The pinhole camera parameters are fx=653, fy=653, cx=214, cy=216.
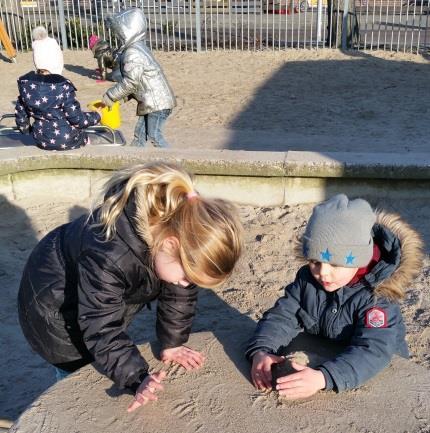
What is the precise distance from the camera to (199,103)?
9.44m

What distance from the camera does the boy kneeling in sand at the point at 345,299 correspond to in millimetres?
1957

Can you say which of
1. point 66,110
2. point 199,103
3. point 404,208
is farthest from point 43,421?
Result: point 199,103

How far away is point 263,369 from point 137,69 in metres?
4.28

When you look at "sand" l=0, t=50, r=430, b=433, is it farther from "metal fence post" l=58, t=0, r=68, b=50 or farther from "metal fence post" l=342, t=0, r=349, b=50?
"metal fence post" l=58, t=0, r=68, b=50

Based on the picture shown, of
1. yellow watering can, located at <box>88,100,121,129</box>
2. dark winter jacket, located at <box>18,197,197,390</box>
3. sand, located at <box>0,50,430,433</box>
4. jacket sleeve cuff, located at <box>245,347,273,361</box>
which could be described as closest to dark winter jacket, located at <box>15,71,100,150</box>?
sand, located at <box>0,50,430,433</box>

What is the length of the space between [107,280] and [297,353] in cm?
65

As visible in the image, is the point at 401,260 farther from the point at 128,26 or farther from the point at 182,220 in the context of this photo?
the point at 128,26

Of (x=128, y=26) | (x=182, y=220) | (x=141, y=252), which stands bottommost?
(x=141, y=252)

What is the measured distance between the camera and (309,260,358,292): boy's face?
6.69 feet

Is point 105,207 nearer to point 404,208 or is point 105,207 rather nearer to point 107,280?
point 107,280

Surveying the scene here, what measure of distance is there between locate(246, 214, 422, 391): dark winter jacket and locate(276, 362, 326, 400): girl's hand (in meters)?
0.04

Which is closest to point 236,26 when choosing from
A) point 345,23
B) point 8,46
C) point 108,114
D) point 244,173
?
point 345,23

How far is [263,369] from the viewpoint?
6.55ft

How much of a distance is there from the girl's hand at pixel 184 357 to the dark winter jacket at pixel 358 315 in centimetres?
17
